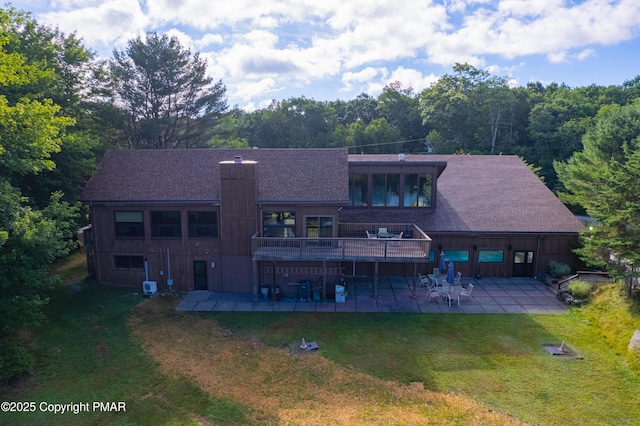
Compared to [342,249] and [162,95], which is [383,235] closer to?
[342,249]

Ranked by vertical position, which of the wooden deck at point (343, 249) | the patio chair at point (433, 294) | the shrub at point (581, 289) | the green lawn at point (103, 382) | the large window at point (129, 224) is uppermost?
the large window at point (129, 224)

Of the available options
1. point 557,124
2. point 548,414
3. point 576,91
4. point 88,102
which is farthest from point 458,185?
A: point 576,91

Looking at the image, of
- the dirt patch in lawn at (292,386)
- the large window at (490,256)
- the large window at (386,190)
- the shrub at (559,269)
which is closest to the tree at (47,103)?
the dirt patch in lawn at (292,386)

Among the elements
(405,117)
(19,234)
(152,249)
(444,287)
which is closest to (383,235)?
(444,287)

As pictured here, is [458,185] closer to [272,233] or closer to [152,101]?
[272,233]

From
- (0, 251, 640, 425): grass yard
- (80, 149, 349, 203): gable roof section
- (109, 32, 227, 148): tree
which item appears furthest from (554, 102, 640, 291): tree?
(109, 32, 227, 148): tree

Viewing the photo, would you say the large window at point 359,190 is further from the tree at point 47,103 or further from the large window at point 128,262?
the tree at point 47,103
